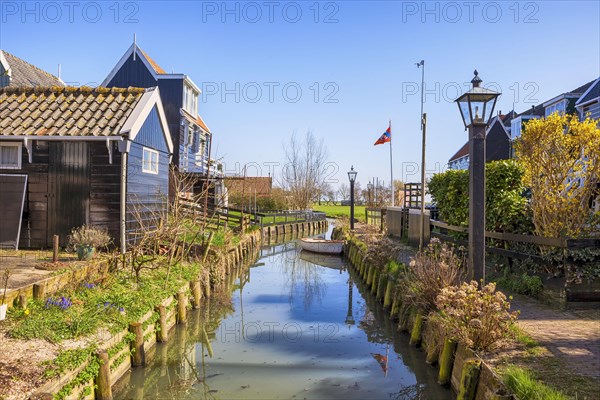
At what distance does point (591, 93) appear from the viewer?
31.1 metres

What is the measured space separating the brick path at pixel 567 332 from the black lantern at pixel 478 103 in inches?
142

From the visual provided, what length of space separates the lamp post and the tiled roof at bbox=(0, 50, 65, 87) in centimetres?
2113

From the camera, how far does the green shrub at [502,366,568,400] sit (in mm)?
5022

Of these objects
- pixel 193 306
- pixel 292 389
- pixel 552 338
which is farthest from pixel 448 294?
pixel 193 306

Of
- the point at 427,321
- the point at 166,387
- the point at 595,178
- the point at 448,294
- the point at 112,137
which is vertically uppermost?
the point at 112,137

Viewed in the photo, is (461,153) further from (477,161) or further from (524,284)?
(477,161)

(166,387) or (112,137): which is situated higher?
(112,137)

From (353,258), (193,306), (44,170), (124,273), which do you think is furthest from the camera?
(353,258)

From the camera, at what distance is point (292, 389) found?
326 inches

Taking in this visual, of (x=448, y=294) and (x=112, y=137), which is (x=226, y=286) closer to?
(x=112, y=137)

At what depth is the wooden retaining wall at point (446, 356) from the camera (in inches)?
243

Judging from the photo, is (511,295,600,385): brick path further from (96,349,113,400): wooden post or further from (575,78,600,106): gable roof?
(575,78,600,106): gable roof

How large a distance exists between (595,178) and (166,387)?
10.1 m

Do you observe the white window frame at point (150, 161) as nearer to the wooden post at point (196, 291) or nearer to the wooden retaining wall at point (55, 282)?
the wooden post at point (196, 291)
